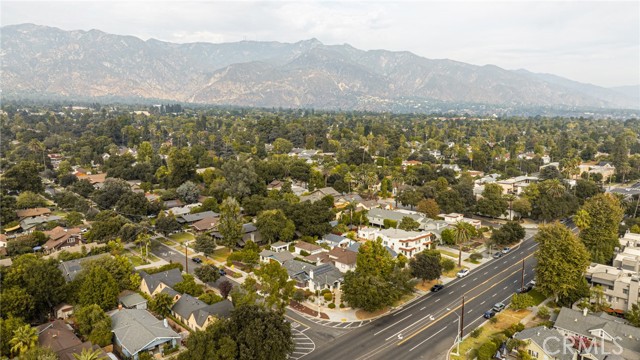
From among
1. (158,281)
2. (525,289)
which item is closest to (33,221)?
(158,281)

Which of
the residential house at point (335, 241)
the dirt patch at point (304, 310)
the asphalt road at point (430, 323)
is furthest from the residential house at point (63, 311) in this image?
the residential house at point (335, 241)

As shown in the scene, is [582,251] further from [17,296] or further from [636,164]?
[636,164]

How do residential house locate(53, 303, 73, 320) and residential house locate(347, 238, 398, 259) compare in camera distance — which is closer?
residential house locate(53, 303, 73, 320)

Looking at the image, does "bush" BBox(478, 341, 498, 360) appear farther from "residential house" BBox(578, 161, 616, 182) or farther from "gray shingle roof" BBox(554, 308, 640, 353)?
"residential house" BBox(578, 161, 616, 182)

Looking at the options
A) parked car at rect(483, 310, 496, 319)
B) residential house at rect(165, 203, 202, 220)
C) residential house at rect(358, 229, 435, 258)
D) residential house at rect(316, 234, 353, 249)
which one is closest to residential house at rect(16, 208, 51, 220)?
residential house at rect(165, 203, 202, 220)

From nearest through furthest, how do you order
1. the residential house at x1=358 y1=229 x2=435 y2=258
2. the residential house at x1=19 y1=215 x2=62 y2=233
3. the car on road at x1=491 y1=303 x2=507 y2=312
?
the car on road at x1=491 y1=303 x2=507 y2=312 → the residential house at x1=358 y1=229 x2=435 y2=258 → the residential house at x1=19 y1=215 x2=62 y2=233

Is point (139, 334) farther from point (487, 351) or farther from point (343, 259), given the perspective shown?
point (487, 351)

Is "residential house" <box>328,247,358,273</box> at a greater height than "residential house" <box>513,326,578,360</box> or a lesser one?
lesser

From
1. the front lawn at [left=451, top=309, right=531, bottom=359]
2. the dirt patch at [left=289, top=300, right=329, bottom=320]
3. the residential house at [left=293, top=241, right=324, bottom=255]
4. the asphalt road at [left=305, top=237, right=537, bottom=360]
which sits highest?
the residential house at [left=293, top=241, right=324, bottom=255]

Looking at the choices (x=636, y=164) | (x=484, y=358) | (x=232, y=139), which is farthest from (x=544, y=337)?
(x=232, y=139)
